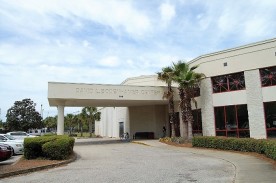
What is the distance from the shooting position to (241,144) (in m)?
18.6

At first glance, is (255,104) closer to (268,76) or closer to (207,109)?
(268,76)

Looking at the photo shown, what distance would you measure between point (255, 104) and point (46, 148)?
15.4 meters

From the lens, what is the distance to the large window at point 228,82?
24.8m

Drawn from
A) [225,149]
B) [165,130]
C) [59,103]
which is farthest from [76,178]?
[165,130]

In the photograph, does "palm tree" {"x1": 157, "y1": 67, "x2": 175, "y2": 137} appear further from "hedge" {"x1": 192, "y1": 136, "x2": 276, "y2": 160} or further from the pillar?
the pillar

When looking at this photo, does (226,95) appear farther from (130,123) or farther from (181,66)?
(130,123)

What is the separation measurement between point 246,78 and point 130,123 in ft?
58.3

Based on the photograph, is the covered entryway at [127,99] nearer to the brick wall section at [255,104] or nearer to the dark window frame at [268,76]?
the brick wall section at [255,104]

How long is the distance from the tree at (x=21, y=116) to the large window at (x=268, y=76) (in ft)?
135

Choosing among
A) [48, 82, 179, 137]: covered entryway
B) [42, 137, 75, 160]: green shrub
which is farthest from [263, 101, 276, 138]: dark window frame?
[42, 137, 75, 160]: green shrub

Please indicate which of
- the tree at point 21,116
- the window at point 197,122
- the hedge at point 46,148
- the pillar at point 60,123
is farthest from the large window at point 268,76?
the tree at point 21,116

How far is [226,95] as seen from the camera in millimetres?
25672

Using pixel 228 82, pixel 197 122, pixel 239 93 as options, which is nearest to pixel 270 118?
pixel 239 93

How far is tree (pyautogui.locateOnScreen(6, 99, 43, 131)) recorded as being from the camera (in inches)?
2112
